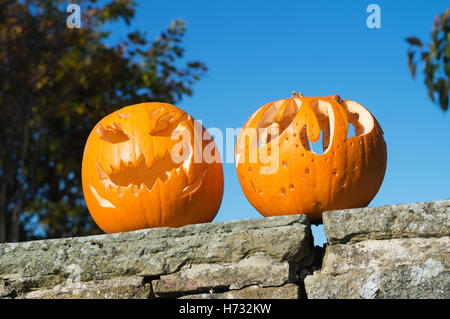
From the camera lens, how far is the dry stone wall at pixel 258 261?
2.33 m

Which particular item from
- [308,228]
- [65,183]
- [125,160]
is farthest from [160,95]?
[308,228]

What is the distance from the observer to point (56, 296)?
2.75 meters

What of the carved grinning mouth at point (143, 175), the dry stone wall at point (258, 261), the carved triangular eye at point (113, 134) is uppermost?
the carved triangular eye at point (113, 134)

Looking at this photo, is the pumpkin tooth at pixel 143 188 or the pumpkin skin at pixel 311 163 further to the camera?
the pumpkin tooth at pixel 143 188

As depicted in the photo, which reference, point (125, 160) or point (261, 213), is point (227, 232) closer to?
point (261, 213)

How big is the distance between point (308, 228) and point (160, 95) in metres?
5.52

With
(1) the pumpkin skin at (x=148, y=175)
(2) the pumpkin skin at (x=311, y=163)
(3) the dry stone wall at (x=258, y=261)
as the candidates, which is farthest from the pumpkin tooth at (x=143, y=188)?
(2) the pumpkin skin at (x=311, y=163)

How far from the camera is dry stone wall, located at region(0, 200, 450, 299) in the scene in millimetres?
2330

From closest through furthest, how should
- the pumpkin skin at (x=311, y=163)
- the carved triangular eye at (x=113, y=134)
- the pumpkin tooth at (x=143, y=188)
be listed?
the pumpkin skin at (x=311, y=163) < the pumpkin tooth at (x=143, y=188) < the carved triangular eye at (x=113, y=134)

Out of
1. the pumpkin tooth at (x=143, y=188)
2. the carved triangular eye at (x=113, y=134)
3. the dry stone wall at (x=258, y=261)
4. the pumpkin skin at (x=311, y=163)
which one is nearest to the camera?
the dry stone wall at (x=258, y=261)

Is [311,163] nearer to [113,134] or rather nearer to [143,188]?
[143,188]

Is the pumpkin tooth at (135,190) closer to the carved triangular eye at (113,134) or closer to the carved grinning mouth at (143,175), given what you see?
the carved grinning mouth at (143,175)

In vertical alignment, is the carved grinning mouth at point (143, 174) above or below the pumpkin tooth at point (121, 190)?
above

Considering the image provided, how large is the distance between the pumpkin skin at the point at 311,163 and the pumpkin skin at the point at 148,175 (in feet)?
0.85
